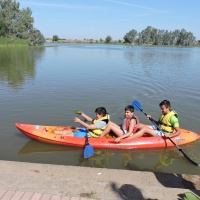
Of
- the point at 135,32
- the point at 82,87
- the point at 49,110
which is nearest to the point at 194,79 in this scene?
the point at 82,87

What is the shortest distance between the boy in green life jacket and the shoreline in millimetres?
2344

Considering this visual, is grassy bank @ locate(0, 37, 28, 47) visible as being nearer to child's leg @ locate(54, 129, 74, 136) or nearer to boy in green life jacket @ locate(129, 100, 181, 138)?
child's leg @ locate(54, 129, 74, 136)

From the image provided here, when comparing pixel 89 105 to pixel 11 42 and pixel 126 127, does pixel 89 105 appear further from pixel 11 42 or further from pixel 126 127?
pixel 11 42

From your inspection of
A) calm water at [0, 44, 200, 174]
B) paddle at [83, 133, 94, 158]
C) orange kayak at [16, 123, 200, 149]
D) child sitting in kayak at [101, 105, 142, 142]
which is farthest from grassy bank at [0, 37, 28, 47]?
paddle at [83, 133, 94, 158]

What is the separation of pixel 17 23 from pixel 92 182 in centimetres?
5474

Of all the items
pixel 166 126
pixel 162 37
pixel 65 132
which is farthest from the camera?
pixel 162 37

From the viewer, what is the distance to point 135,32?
120750 mm

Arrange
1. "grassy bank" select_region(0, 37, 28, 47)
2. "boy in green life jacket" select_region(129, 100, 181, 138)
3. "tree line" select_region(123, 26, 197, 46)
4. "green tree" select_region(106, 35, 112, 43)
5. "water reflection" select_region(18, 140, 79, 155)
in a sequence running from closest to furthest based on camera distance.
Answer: "water reflection" select_region(18, 140, 79, 155) → "boy in green life jacket" select_region(129, 100, 181, 138) → "grassy bank" select_region(0, 37, 28, 47) → "tree line" select_region(123, 26, 197, 46) → "green tree" select_region(106, 35, 112, 43)

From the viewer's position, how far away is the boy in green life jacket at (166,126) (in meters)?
6.99

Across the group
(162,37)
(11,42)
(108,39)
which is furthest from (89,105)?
(108,39)

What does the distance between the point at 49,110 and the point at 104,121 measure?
11.8ft

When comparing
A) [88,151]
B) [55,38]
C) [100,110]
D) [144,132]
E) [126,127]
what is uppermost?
[100,110]

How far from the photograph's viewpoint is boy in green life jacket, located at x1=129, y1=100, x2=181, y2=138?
22.9 ft

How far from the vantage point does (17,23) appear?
54.0m
